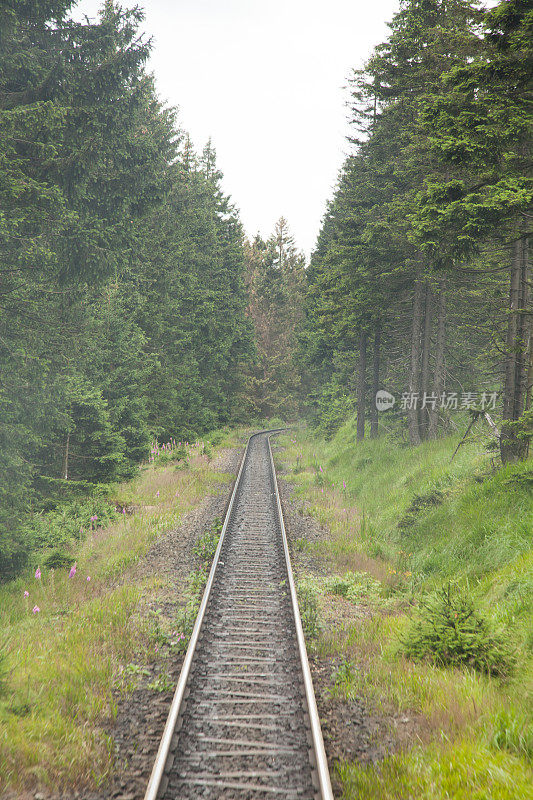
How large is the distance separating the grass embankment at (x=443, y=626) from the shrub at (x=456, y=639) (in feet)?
0.05

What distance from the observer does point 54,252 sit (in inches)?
426

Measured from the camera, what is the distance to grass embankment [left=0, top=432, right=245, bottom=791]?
14.1ft

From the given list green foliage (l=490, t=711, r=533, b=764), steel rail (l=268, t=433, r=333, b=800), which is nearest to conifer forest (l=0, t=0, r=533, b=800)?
green foliage (l=490, t=711, r=533, b=764)

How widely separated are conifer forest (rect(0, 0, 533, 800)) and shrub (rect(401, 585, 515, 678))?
0.09 feet

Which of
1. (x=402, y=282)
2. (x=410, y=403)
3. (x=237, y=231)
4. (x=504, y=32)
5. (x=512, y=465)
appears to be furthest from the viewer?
(x=237, y=231)

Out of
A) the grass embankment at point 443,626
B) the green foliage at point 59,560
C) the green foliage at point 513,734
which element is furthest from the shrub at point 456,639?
the green foliage at point 59,560

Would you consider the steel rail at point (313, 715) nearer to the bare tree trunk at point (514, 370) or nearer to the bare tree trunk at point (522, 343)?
the bare tree trunk at point (514, 370)

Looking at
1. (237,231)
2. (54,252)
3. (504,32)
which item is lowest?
(54,252)

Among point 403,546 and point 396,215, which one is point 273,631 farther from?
point 396,215

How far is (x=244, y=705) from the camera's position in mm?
5383

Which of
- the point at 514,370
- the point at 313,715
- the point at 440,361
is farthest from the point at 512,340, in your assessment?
the point at 313,715

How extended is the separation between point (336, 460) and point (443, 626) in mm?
16805

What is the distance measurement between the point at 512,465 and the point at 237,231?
37.0 m

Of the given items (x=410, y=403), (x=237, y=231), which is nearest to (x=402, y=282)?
(x=410, y=403)
